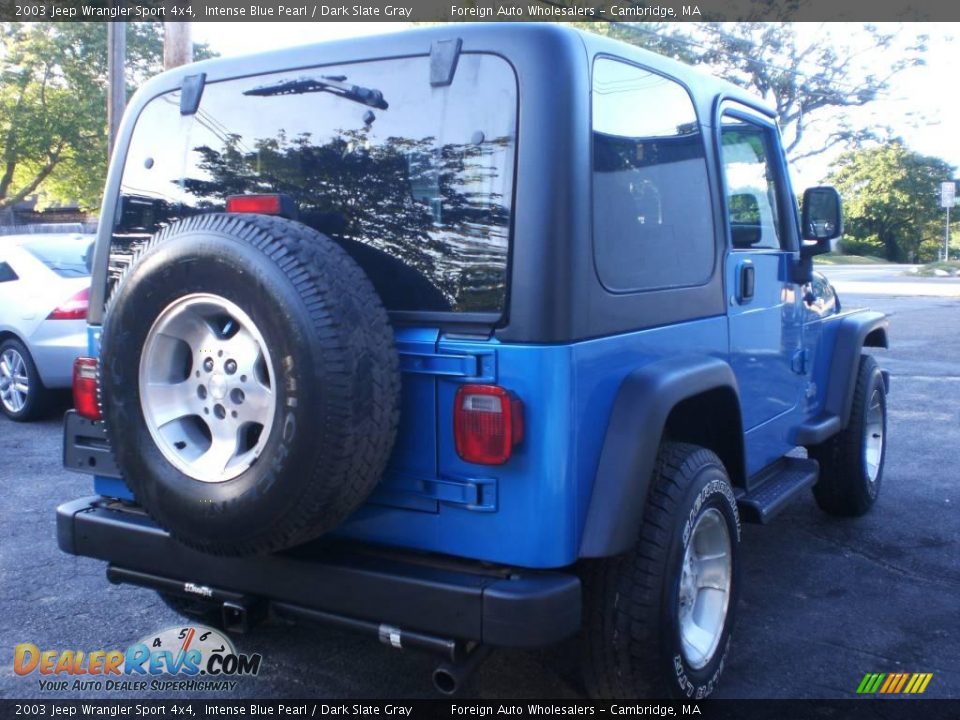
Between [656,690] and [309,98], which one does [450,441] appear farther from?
[309,98]

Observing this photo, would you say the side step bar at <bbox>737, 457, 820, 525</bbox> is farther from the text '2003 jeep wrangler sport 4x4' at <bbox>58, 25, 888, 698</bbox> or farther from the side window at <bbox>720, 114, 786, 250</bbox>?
the side window at <bbox>720, 114, 786, 250</bbox>

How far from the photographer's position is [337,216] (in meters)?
2.97

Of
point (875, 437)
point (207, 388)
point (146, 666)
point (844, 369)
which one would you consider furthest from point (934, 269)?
point (207, 388)

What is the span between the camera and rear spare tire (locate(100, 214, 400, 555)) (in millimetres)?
2461

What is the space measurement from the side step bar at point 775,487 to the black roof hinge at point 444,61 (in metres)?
2.00

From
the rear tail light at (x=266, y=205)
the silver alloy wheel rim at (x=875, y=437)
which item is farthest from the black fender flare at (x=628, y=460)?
the silver alloy wheel rim at (x=875, y=437)

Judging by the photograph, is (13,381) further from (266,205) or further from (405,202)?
(405,202)

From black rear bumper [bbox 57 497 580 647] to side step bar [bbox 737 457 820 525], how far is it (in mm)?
1331

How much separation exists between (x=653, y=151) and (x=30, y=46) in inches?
1030

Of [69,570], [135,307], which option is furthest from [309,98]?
[69,570]

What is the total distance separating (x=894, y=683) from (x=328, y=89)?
2839 millimetres

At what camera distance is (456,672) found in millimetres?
2586

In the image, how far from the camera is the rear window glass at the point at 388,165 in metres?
2.72

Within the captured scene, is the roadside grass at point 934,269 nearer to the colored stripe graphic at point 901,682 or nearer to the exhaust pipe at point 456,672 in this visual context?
the colored stripe graphic at point 901,682
